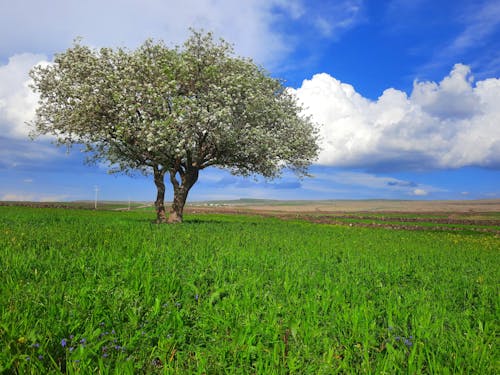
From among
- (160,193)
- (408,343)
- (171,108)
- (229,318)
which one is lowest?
(408,343)

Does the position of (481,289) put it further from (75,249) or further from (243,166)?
(243,166)

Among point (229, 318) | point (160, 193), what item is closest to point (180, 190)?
point (160, 193)

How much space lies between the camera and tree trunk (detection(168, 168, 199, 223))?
107ft

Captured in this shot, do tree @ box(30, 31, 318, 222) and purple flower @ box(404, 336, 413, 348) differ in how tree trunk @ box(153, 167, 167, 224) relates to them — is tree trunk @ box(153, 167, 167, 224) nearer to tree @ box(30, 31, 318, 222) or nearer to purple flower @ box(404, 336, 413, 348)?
tree @ box(30, 31, 318, 222)

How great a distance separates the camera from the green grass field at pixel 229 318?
5230mm

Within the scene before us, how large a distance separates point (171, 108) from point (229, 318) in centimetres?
2482

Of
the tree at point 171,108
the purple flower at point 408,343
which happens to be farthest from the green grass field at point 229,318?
the tree at point 171,108

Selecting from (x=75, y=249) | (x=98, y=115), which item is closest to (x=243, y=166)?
(x=98, y=115)

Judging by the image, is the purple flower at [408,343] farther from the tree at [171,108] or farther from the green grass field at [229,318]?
the tree at [171,108]

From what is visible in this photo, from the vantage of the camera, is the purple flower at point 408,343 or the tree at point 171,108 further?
the tree at point 171,108

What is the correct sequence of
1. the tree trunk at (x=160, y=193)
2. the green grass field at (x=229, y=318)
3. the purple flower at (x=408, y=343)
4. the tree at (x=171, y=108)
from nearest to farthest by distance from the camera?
the green grass field at (x=229, y=318), the purple flower at (x=408, y=343), the tree at (x=171, y=108), the tree trunk at (x=160, y=193)

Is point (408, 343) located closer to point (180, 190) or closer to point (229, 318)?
point (229, 318)

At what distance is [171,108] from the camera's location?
29.0 m

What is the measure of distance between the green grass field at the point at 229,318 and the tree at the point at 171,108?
1796 cm
